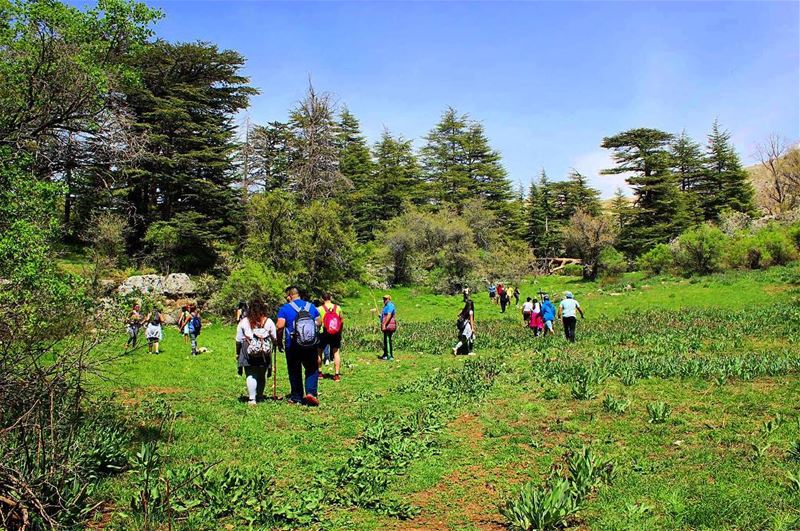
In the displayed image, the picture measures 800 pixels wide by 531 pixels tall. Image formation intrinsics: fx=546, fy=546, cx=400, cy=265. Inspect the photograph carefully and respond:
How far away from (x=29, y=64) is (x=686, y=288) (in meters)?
31.8

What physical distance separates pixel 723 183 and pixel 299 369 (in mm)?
60147

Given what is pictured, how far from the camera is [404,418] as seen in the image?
832 cm

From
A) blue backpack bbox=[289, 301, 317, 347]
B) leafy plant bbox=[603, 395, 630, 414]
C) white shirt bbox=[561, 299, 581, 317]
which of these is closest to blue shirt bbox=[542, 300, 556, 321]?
white shirt bbox=[561, 299, 581, 317]

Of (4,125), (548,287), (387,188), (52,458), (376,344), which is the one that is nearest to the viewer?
(52,458)

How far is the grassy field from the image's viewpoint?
5000mm

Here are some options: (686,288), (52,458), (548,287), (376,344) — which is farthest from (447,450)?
(548,287)

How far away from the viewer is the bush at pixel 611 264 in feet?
136

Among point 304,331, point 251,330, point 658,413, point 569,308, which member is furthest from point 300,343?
point 569,308

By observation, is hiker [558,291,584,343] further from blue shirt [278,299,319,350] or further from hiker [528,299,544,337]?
blue shirt [278,299,319,350]

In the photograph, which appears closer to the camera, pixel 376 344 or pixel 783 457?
pixel 783 457

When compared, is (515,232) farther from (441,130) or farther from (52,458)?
(52,458)

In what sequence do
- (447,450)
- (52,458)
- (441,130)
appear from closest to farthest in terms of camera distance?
(52,458) → (447,450) → (441,130)

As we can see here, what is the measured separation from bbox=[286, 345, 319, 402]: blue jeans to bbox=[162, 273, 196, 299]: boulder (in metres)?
22.0

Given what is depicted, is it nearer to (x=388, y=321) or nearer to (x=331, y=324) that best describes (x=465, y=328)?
(x=388, y=321)
